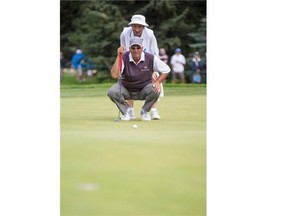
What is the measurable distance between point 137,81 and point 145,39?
0.38 metres

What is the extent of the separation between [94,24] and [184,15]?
3.31ft

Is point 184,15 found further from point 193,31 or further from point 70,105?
point 70,105

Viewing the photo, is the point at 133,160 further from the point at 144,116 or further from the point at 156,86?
the point at 156,86

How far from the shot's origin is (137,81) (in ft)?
20.2

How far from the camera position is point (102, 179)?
5.00 metres

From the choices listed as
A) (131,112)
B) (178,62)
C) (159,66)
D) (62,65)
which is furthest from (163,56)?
(62,65)

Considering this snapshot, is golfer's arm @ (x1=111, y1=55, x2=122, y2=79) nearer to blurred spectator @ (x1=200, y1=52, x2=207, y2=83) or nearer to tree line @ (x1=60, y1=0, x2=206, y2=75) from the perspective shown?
tree line @ (x1=60, y1=0, x2=206, y2=75)

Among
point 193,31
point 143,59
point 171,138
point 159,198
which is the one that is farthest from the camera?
point 193,31

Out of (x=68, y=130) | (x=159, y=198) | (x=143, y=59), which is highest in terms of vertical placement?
(x=143, y=59)

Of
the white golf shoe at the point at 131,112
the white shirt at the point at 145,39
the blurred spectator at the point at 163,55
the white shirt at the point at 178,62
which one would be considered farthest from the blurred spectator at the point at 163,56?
the white golf shoe at the point at 131,112

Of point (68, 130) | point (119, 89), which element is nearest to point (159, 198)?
point (68, 130)

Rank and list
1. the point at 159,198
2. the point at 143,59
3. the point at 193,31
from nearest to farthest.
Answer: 1. the point at 159,198
2. the point at 143,59
3. the point at 193,31

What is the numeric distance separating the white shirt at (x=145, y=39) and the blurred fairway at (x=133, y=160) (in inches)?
19.6

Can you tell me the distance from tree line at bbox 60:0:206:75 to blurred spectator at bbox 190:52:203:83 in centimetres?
8
